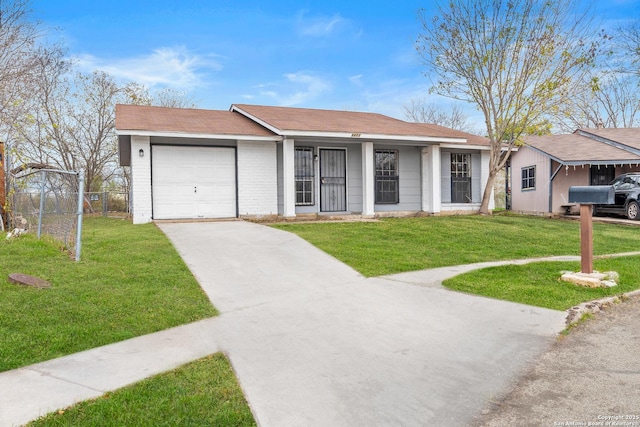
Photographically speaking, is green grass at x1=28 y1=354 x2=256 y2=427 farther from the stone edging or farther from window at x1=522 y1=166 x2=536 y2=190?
window at x1=522 y1=166 x2=536 y2=190

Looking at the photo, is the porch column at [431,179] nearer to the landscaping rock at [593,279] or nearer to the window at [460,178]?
the window at [460,178]

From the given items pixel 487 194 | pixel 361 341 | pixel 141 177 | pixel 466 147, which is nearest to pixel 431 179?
pixel 466 147

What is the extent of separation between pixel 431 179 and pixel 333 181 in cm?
364

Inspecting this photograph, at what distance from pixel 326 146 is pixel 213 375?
12499mm

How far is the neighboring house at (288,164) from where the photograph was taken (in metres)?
13.3

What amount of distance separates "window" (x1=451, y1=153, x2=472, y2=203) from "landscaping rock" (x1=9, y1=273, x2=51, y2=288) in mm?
14740

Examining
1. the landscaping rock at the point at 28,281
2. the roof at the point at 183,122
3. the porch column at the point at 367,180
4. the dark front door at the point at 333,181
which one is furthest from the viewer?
→ the dark front door at the point at 333,181

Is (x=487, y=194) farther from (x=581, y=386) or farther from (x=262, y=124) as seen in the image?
(x=581, y=386)

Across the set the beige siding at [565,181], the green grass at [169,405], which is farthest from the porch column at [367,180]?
the green grass at [169,405]

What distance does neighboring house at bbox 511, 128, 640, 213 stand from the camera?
17844mm

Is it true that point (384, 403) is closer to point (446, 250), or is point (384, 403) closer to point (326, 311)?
point (326, 311)

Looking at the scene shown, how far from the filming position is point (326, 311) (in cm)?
532

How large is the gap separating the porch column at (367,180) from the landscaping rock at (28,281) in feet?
35.4

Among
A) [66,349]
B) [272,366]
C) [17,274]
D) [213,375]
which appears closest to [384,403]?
[272,366]
